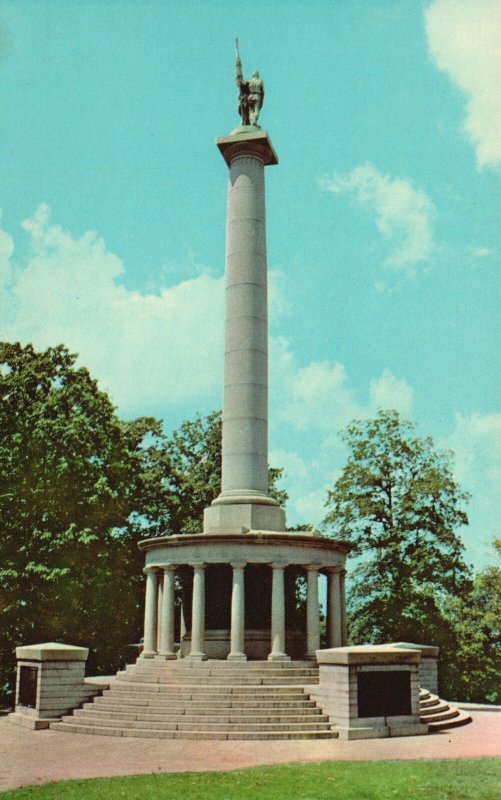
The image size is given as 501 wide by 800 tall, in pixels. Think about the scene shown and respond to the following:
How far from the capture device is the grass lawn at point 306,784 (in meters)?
12.1

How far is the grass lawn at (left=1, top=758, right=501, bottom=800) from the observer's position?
12125 mm

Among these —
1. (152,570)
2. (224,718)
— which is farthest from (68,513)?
(224,718)

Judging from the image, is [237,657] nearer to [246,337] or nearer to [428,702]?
[428,702]

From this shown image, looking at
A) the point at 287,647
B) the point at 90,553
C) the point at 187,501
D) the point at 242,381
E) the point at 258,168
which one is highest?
the point at 258,168

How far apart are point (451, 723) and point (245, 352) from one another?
47.8 feet

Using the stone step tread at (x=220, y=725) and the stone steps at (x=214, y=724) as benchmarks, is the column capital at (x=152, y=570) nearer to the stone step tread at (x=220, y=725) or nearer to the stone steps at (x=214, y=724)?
the stone steps at (x=214, y=724)

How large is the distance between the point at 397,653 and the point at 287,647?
20.7 ft

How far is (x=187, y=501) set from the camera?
41625 mm

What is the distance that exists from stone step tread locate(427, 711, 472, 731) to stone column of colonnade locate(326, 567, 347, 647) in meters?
5.01

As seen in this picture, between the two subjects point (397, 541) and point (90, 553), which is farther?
point (397, 541)

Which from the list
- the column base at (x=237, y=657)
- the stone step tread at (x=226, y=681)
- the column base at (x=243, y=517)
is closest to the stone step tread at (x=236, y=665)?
the column base at (x=237, y=657)

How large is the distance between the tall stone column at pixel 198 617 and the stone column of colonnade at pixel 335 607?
4972 mm

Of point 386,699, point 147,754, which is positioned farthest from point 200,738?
point 386,699

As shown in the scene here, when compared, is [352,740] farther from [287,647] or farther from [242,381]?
[242,381]
